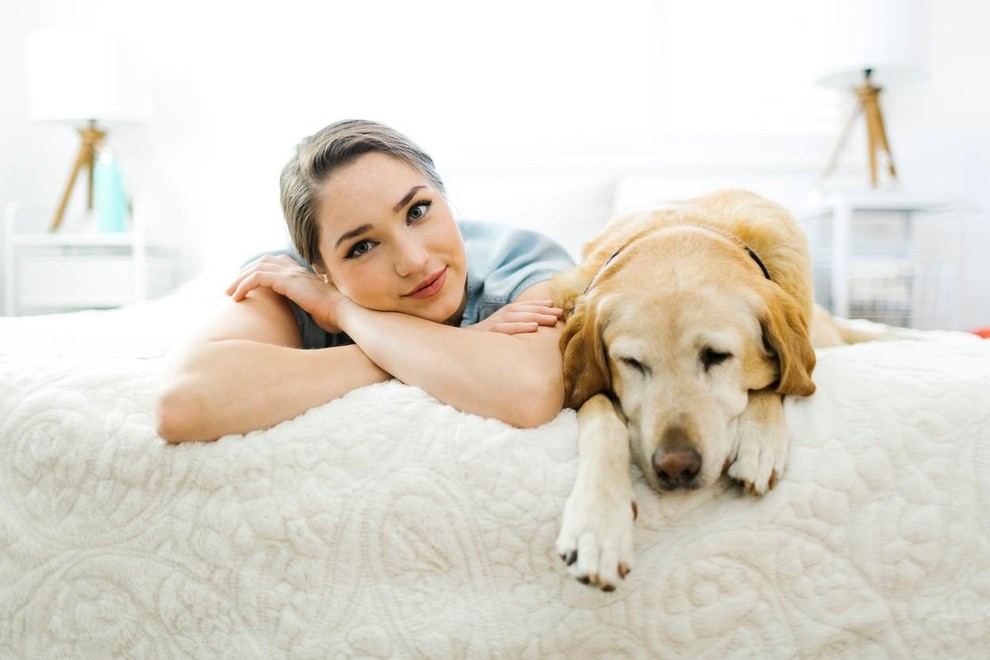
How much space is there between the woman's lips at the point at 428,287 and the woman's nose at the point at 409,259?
4cm

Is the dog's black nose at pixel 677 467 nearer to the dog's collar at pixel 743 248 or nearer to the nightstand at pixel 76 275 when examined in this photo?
the dog's collar at pixel 743 248

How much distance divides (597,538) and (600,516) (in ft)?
0.10

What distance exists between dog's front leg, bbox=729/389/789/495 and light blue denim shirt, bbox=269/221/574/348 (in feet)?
1.88

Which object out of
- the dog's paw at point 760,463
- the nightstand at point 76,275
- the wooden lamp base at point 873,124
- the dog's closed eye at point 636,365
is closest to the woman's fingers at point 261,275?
the dog's closed eye at point 636,365

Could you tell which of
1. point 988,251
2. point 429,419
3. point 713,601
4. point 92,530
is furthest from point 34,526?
point 988,251

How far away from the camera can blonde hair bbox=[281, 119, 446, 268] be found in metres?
1.37

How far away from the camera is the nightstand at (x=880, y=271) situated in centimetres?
311

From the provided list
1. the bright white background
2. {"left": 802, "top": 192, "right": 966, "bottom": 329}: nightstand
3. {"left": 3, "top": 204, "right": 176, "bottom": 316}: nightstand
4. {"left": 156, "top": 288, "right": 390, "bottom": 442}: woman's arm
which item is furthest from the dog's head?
{"left": 3, "top": 204, "right": 176, "bottom": 316}: nightstand

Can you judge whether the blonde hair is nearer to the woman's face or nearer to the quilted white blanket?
the woman's face

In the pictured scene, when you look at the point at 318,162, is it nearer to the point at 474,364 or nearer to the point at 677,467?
the point at 474,364

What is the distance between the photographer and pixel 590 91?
3.88 meters

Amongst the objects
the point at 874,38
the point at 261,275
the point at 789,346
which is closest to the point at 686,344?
the point at 789,346

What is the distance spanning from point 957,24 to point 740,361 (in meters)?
3.65

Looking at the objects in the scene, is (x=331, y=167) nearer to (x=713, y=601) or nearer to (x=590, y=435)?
(x=590, y=435)
